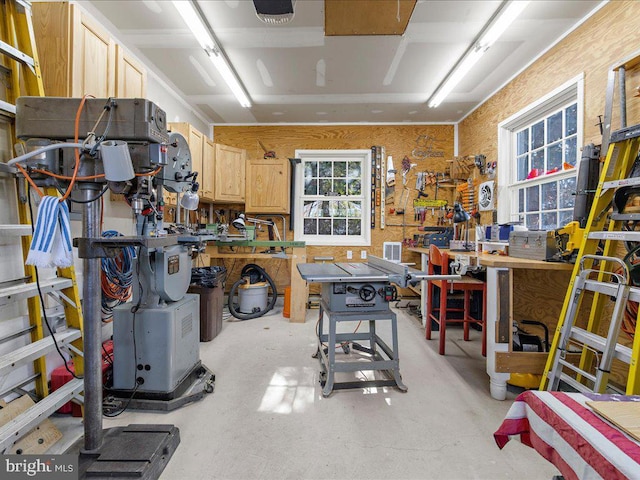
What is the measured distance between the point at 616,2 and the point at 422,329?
3371 millimetres

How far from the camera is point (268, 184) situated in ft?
15.1

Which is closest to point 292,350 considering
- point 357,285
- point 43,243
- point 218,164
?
point 357,285

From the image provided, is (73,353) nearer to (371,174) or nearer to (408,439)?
(408,439)

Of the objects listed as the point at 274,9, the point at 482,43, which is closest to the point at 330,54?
the point at 274,9

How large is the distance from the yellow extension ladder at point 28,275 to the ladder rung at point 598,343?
2.90 metres

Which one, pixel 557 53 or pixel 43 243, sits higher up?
pixel 557 53

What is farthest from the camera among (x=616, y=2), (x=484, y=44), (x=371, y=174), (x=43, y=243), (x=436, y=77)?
(x=371, y=174)

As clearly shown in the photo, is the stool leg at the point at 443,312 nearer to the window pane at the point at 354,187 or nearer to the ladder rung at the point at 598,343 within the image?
the ladder rung at the point at 598,343

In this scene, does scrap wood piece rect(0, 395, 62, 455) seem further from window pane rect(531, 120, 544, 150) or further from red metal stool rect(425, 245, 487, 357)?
window pane rect(531, 120, 544, 150)

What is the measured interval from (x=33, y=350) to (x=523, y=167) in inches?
183

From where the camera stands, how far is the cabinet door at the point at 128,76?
229 centimetres

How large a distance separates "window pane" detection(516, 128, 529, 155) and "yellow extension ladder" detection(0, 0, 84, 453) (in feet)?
14.5

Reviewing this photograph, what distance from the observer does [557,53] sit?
2.80m

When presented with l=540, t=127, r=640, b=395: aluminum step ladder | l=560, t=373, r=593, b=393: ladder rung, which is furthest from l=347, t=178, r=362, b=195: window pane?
l=560, t=373, r=593, b=393: ladder rung
